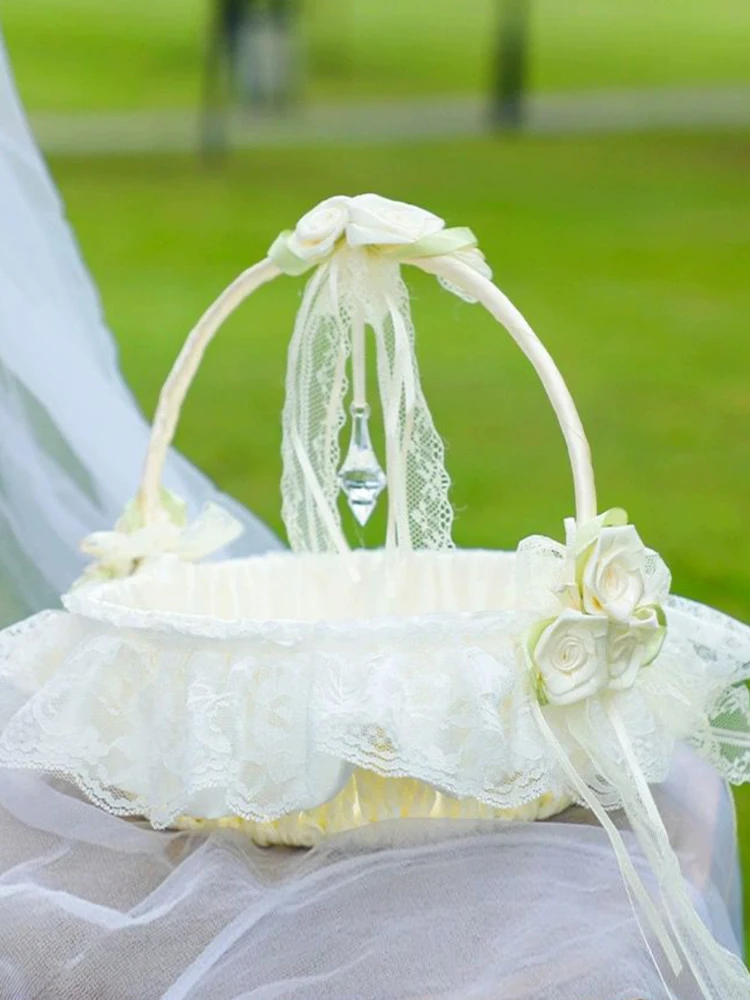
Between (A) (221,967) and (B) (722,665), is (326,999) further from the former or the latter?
(B) (722,665)

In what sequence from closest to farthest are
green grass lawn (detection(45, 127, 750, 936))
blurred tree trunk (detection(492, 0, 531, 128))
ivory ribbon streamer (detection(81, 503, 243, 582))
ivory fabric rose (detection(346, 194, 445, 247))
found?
ivory fabric rose (detection(346, 194, 445, 247))
ivory ribbon streamer (detection(81, 503, 243, 582))
green grass lawn (detection(45, 127, 750, 936))
blurred tree trunk (detection(492, 0, 531, 128))

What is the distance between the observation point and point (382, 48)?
1045 centimetres

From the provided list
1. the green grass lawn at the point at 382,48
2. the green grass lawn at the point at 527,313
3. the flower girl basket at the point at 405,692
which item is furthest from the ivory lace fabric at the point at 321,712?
the green grass lawn at the point at 382,48

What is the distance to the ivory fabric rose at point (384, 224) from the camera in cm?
153

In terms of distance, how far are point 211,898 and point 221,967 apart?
0.08 m

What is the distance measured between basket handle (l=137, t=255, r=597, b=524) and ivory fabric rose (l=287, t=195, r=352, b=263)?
0.03 m

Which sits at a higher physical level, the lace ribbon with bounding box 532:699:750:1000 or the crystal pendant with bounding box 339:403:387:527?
the crystal pendant with bounding box 339:403:387:527

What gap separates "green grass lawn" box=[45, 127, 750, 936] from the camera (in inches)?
174

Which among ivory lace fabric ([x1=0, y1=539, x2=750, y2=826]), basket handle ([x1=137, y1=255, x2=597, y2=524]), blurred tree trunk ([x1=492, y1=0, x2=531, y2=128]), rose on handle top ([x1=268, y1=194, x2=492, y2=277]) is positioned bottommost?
ivory lace fabric ([x1=0, y1=539, x2=750, y2=826])

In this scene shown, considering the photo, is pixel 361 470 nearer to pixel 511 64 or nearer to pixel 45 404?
pixel 45 404

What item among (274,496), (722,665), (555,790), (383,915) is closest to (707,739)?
(722,665)

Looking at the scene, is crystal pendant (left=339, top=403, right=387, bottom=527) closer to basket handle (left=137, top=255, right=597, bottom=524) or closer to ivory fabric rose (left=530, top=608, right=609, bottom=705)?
basket handle (left=137, top=255, right=597, bottom=524)

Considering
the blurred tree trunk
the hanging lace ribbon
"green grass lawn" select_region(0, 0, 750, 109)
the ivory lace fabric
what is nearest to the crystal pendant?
the hanging lace ribbon

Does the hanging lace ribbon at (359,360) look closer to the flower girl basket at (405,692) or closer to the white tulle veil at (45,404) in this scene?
the flower girl basket at (405,692)
